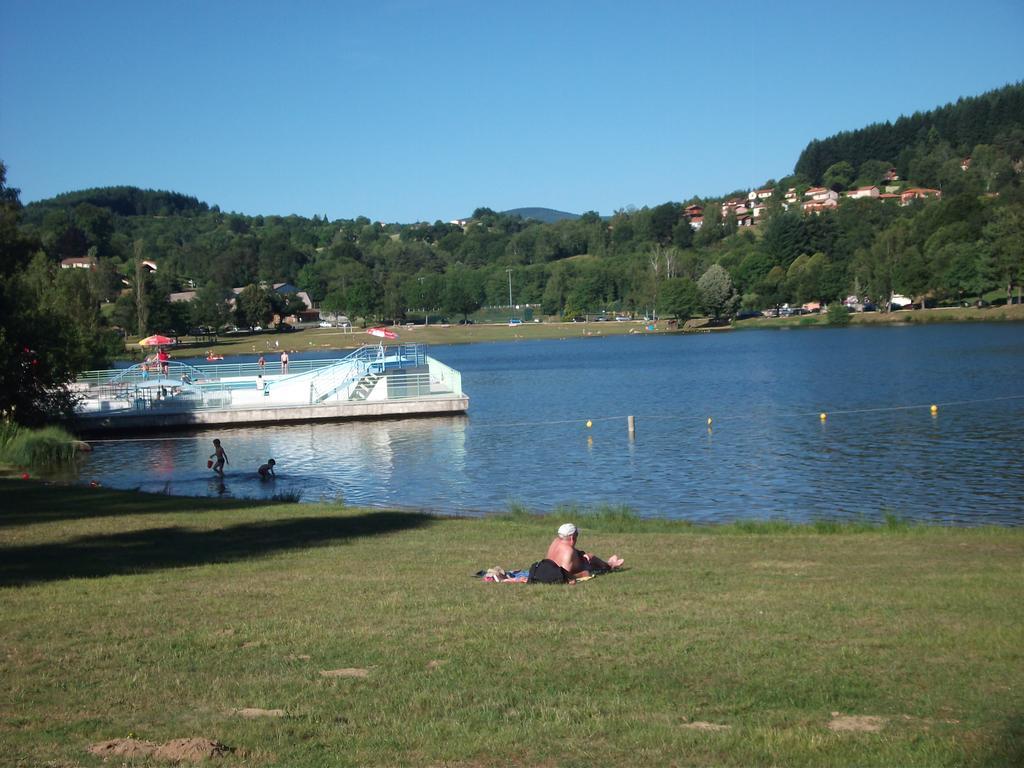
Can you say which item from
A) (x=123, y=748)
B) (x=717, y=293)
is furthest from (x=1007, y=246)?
(x=123, y=748)

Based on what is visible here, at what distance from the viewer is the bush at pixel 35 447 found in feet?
104

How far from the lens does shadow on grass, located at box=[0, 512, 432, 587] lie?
1330 cm

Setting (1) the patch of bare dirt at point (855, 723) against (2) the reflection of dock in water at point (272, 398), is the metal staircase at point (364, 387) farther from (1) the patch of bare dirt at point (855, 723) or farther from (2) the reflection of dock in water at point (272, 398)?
(1) the patch of bare dirt at point (855, 723)

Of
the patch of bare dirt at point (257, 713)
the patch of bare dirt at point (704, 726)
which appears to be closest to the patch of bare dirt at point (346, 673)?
the patch of bare dirt at point (257, 713)

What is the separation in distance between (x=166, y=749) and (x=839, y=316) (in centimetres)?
12478

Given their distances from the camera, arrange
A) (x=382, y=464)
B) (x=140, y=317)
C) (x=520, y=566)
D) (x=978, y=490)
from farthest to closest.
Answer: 1. (x=140, y=317)
2. (x=382, y=464)
3. (x=978, y=490)
4. (x=520, y=566)

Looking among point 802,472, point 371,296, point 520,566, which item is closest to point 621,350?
point 371,296

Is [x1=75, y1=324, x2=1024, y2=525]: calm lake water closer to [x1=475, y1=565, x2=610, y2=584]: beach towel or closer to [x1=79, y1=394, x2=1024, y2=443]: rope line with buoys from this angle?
[x1=79, y1=394, x2=1024, y2=443]: rope line with buoys

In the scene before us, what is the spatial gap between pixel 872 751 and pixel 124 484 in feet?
92.8

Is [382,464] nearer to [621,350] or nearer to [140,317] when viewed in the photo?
[621,350]

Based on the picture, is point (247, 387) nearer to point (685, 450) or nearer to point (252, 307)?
point (685, 450)

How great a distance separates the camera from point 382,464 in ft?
113

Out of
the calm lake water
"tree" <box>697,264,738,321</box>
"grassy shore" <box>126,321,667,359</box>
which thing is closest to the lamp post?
"grassy shore" <box>126,321,667,359</box>

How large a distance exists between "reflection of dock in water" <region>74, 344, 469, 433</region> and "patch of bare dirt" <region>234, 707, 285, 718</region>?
4148 centimetres
